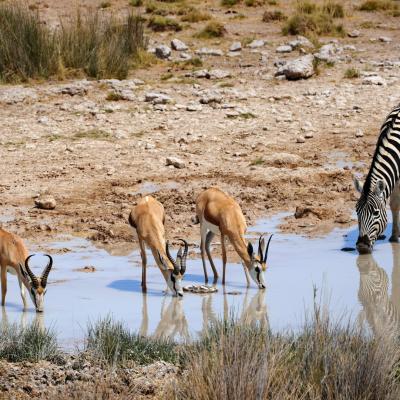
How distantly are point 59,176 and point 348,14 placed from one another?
16734 millimetres

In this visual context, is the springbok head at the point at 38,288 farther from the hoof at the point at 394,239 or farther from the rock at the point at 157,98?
the rock at the point at 157,98

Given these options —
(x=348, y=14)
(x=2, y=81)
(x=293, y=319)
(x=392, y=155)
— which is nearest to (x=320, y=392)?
(x=293, y=319)

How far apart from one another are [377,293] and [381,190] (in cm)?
218

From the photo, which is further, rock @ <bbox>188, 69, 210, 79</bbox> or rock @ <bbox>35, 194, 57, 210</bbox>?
rock @ <bbox>188, 69, 210, 79</bbox>

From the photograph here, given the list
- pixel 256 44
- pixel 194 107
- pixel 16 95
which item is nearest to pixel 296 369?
pixel 194 107

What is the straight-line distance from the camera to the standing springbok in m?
11.1

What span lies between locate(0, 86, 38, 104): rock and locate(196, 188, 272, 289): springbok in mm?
8655

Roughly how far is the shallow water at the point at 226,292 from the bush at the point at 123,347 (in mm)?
878

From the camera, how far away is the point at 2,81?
2109cm

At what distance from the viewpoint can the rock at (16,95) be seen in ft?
66.0

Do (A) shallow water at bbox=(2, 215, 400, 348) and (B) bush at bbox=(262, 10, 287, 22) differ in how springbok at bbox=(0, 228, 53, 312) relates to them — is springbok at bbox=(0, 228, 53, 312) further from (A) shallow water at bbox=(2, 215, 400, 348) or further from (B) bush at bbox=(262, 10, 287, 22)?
(B) bush at bbox=(262, 10, 287, 22)

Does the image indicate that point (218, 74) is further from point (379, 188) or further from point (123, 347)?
point (123, 347)

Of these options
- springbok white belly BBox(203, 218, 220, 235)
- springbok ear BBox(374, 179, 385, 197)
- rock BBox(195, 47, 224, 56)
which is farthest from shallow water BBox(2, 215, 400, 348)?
rock BBox(195, 47, 224, 56)

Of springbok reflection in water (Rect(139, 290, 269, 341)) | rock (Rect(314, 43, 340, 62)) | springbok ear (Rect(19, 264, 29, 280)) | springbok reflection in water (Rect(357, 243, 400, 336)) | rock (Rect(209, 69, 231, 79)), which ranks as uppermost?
rock (Rect(314, 43, 340, 62))
